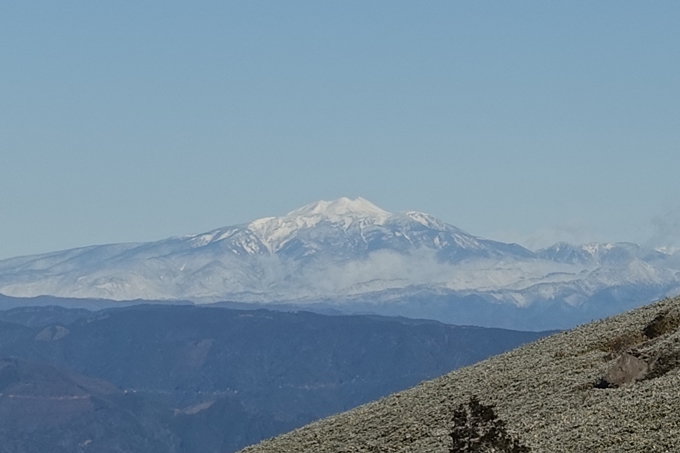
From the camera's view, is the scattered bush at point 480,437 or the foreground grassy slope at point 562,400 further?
the foreground grassy slope at point 562,400

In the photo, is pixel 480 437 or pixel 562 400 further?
pixel 562 400

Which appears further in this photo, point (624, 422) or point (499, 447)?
point (624, 422)

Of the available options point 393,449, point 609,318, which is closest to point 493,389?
point 393,449

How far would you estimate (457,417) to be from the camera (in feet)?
94.0

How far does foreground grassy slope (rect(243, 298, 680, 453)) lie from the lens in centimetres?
3409

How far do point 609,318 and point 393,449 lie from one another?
2076cm

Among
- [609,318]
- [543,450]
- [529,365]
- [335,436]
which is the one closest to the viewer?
[543,450]

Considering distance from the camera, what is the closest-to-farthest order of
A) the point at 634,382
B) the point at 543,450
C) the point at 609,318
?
the point at 543,450, the point at 634,382, the point at 609,318

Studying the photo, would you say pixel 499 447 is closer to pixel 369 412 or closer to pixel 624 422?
pixel 624 422

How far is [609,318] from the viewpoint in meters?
60.9

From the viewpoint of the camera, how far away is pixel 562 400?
42812 mm

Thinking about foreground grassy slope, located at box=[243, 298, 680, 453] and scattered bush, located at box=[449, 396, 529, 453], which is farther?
foreground grassy slope, located at box=[243, 298, 680, 453]

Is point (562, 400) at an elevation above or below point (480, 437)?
below

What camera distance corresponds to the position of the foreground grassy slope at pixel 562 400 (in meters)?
34.1
